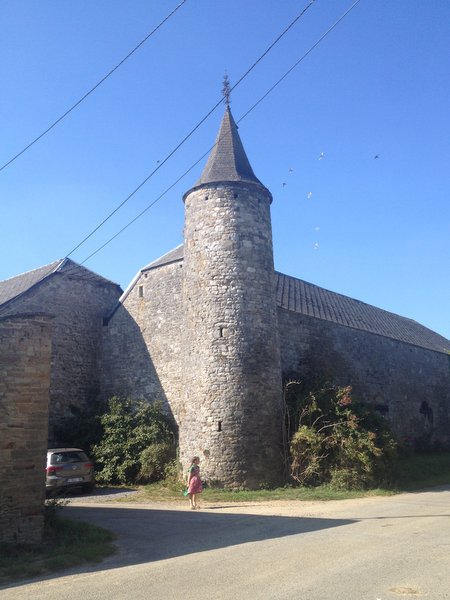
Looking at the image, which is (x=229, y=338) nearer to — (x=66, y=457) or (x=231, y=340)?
(x=231, y=340)

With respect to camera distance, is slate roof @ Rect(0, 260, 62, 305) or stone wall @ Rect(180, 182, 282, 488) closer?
stone wall @ Rect(180, 182, 282, 488)

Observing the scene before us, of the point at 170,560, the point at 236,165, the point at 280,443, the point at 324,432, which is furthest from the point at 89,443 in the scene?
the point at 170,560

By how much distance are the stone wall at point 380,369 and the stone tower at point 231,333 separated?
9.73ft

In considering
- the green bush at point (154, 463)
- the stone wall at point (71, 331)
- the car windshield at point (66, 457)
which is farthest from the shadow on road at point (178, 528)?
the stone wall at point (71, 331)

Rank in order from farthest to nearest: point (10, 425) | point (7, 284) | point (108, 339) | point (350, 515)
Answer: point (7, 284)
point (108, 339)
point (350, 515)
point (10, 425)

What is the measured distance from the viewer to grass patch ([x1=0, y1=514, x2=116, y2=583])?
21.8 feet

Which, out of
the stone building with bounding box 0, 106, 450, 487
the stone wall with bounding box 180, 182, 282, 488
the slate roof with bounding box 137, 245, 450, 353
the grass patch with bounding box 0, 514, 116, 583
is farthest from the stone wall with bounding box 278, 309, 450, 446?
the grass patch with bounding box 0, 514, 116, 583

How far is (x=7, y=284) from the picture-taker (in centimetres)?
2494

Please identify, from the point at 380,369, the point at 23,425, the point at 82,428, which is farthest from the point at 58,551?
the point at 380,369

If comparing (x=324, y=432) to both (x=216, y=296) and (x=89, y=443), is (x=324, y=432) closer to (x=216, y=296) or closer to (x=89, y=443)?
(x=216, y=296)

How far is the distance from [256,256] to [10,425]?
34.3 ft

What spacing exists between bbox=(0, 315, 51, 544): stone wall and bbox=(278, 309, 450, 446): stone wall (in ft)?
37.4

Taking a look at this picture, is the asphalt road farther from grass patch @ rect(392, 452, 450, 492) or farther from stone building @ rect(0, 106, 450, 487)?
grass patch @ rect(392, 452, 450, 492)

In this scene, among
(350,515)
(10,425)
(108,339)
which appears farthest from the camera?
(108,339)
